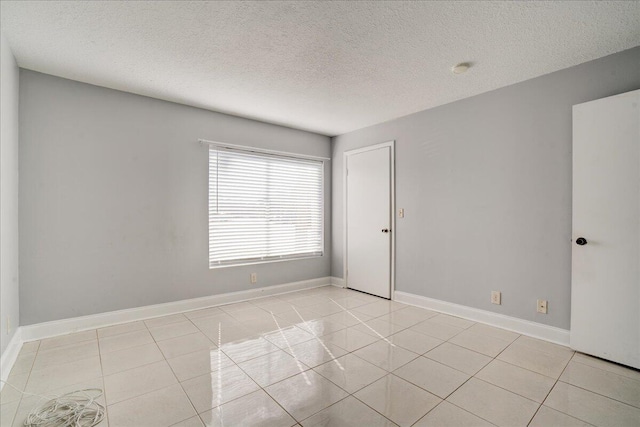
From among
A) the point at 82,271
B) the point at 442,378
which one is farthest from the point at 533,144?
the point at 82,271

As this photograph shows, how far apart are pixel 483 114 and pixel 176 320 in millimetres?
4130

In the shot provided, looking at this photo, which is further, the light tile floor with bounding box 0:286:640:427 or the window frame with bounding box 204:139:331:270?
the window frame with bounding box 204:139:331:270

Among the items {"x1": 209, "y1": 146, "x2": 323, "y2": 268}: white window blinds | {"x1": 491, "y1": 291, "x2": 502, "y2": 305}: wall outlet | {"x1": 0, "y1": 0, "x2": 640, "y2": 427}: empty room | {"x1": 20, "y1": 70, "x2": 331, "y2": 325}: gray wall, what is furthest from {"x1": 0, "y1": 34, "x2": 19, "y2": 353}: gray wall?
{"x1": 491, "y1": 291, "x2": 502, "y2": 305}: wall outlet

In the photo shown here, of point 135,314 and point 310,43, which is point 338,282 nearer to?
point 135,314

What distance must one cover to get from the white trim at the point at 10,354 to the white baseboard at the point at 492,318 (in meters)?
3.89

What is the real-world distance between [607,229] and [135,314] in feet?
15.0

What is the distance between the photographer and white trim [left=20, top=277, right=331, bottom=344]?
2883 millimetres

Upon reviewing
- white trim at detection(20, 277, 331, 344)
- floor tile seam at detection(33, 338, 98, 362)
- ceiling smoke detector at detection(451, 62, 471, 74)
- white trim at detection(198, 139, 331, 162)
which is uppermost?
ceiling smoke detector at detection(451, 62, 471, 74)

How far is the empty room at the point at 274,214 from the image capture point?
79.0 inches

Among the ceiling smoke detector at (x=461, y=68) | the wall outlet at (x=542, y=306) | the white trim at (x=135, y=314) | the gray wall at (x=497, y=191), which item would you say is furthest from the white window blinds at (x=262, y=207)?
the wall outlet at (x=542, y=306)

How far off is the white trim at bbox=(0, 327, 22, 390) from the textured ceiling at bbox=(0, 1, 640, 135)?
239 cm

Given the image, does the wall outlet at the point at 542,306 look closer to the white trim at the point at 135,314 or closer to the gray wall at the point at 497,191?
the gray wall at the point at 497,191

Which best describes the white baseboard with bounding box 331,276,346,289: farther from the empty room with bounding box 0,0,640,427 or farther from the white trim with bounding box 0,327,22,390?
the white trim with bounding box 0,327,22,390

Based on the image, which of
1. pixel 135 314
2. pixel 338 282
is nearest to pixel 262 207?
pixel 338 282
